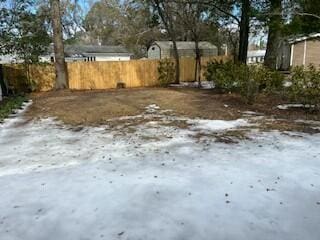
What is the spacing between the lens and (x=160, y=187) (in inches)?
155

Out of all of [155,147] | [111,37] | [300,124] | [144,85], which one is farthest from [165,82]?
[111,37]

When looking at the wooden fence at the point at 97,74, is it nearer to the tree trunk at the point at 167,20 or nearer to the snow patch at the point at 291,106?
the tree trunk at the point at 167,20

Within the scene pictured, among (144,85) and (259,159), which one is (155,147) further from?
(144,85)

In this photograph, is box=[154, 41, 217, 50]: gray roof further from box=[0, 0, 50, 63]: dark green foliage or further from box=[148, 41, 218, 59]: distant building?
box=[0, 0, 50, 63]: dark green foliage

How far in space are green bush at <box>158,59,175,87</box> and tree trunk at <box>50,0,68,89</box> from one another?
5.65 metres

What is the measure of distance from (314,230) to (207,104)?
717 centimetres

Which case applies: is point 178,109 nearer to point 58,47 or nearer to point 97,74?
point 58,47

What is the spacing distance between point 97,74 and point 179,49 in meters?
19.5

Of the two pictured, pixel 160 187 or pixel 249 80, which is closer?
pixel 160 187

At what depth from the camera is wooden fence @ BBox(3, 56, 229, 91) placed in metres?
16.8

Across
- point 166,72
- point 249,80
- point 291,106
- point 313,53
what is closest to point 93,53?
point 166,72

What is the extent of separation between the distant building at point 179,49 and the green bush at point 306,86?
28188mm

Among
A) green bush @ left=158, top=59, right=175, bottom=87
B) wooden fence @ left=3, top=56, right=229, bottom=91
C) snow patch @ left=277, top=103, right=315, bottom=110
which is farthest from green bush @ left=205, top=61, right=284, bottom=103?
green bush @ left=158, top=59, right=175, bottom=87

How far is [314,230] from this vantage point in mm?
2969
